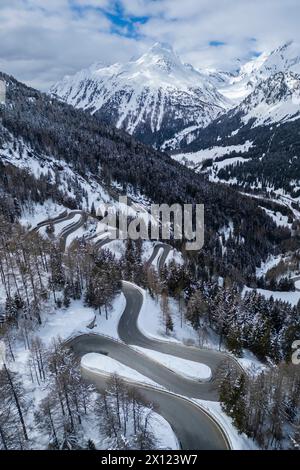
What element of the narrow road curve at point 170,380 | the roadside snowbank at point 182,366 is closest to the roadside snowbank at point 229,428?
the narrow road curve at point 170,380

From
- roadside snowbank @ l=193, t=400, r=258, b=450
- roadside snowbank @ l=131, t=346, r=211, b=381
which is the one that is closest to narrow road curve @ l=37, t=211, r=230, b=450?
roadside snowbank @ l=193, t=400, r=258, b=450

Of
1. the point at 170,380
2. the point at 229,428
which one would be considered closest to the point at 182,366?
the point at 170,380

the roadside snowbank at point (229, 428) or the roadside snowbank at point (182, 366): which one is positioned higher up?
the roadside snowbank at point (182, 366)

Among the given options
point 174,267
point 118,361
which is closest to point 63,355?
point 118,361

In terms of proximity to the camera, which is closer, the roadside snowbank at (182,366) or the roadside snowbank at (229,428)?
the roadside snowbank at (229,428)

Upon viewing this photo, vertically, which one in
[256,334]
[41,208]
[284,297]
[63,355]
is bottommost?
[284,297]

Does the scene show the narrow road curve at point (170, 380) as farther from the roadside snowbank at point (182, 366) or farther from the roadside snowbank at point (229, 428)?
the roadside snowbank at point (182, 366)

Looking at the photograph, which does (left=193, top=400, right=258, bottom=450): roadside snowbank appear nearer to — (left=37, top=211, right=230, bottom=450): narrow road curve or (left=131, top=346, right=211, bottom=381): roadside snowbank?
(left=37, top=211, right=230, bottom=450): narrow road curve

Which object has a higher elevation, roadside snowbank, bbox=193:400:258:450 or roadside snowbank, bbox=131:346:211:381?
roadside snowbank, bbox=131:346:211:381
